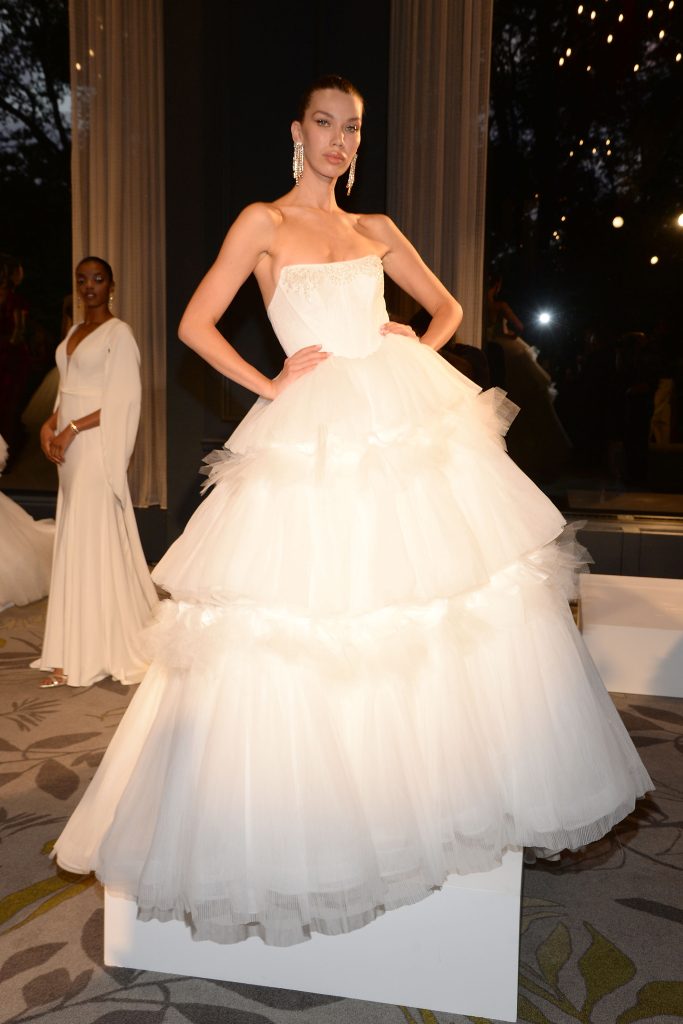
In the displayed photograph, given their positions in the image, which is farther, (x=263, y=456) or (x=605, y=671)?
(x=605, y=671)

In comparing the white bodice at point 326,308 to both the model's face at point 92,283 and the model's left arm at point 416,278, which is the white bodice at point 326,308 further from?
the model's face at point 92,283

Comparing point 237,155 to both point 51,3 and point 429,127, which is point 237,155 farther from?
point 51,3

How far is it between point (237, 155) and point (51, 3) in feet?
7.90

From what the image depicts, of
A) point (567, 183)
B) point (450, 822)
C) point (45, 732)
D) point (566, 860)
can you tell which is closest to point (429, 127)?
point (567, 183)

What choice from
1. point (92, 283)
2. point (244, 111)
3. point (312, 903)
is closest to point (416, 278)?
point (312, 903)

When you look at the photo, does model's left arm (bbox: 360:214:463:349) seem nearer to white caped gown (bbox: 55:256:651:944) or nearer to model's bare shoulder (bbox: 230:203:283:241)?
model's bare shoulder (bbox: 230:203:283:241)

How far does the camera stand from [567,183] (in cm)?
611

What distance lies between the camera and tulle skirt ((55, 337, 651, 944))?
180 cm

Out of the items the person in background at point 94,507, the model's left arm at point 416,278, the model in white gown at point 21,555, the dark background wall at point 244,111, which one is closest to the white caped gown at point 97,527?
the person in background at point 94,507

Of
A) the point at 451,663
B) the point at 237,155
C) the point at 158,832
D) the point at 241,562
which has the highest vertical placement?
the point at 237,155

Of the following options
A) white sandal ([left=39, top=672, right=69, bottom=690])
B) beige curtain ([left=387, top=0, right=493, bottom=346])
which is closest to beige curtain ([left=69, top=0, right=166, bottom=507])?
beige curtain ([left=387, top=0, right=493, bottom=346])

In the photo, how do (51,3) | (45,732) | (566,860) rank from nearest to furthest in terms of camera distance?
(566,860), (45,732), (51,3)

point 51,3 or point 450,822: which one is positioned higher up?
point 51,3

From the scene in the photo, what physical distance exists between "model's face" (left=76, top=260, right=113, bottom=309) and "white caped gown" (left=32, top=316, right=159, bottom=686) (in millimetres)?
112
